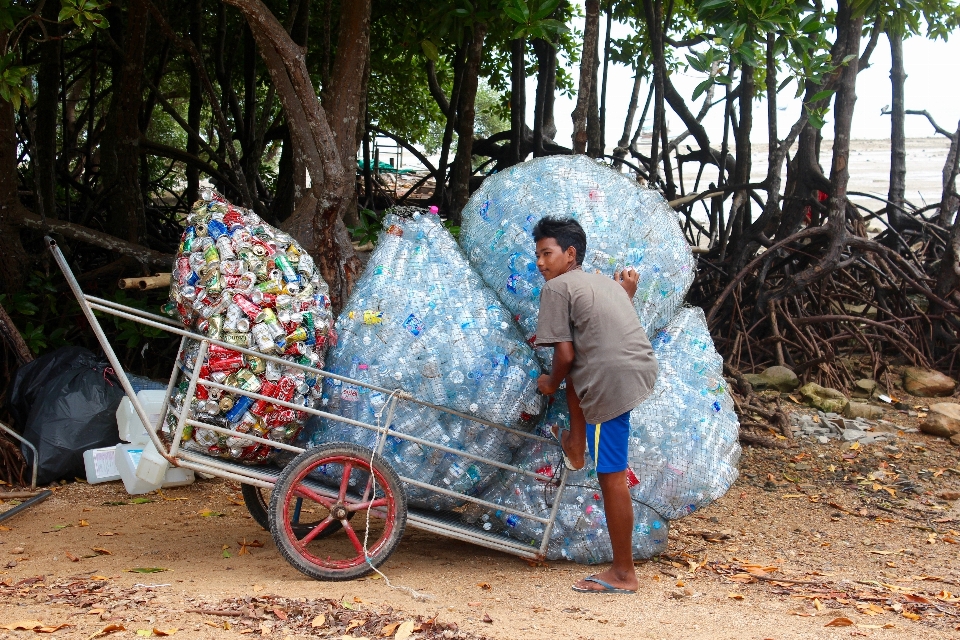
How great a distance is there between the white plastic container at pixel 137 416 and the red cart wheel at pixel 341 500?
147 centimetres

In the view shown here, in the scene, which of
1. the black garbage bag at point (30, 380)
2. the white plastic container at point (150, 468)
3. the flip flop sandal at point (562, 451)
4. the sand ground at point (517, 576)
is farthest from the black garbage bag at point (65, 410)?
the flip flop sandal at point (562, 451)

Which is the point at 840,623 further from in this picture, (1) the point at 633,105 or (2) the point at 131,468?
(1) the point at 633,105

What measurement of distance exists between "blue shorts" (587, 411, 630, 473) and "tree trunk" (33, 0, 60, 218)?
181 inches

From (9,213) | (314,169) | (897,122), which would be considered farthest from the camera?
(897,122)

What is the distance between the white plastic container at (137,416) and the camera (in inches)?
175

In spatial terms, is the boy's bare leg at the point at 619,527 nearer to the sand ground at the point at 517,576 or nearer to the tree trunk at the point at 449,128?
the sand ground at the point at 517,576

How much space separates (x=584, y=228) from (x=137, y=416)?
2412 millimetres

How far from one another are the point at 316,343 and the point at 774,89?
4540 mm

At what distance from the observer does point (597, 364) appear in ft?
10.5

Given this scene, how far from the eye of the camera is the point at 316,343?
10.7 feet

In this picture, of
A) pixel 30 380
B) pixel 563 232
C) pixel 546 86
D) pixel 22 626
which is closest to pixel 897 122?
pixel 546 86

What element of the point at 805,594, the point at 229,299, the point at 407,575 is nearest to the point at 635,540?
the point at 805,594

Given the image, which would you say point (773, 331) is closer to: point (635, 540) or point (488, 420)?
point (635, 540)

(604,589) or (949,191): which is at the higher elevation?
(949,191)
